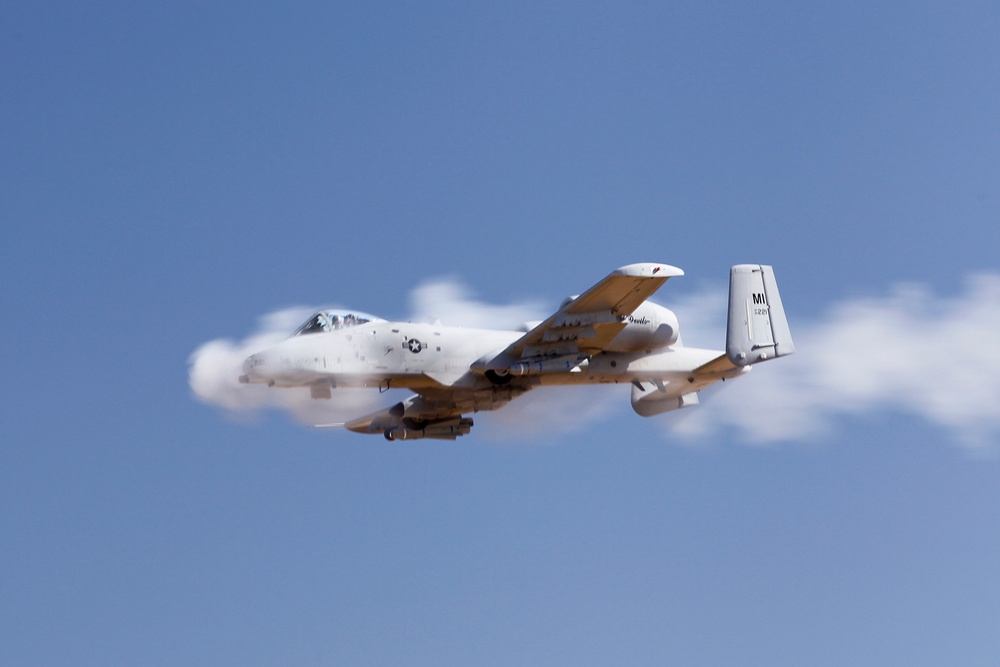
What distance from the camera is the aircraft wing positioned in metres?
42.8

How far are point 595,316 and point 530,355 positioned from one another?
248cm

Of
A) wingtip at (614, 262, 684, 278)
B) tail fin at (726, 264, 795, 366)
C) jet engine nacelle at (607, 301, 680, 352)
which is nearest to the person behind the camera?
wingtip at (614, 262, 684, 278)

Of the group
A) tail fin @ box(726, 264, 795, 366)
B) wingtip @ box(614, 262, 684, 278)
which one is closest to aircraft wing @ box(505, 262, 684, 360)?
wingtip @ box(614, 262, 684, 278)

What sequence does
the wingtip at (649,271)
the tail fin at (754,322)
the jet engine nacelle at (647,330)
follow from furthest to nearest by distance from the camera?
the tail fin at (754,322)
the jet engine nacelle at (647,330)
the wingtip at (649,271)

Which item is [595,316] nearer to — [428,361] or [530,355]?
[530,355]

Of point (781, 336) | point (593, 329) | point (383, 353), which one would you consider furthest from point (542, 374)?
point (781, 336)

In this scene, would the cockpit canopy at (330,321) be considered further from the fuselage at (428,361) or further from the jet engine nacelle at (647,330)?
the jet engine nacelle at (647,330)

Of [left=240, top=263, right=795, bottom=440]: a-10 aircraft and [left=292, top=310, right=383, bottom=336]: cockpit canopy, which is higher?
[left=292, top=310, right=383, bottom=336]: cockpit canopy

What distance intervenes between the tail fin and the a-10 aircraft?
0.11 feet

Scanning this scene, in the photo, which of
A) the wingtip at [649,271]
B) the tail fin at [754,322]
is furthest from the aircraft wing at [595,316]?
the tail fin at [754,322]

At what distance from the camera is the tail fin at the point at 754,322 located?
1881 inches

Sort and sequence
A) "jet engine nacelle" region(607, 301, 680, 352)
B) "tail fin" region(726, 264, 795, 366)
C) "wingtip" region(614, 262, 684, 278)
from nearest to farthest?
"wingtip" region(614, 262, 684, 278) < "jet engine nacelle" region(607, 301, 680, 352) < "tail fin" region(726, 264, 795, 366)

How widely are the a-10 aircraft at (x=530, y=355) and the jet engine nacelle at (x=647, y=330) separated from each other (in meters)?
0.05

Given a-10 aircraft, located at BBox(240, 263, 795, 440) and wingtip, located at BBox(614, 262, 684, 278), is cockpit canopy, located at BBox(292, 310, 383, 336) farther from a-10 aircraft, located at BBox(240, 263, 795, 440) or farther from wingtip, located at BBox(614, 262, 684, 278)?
wingtip, located at BBox(614, 262, 684, 278)
